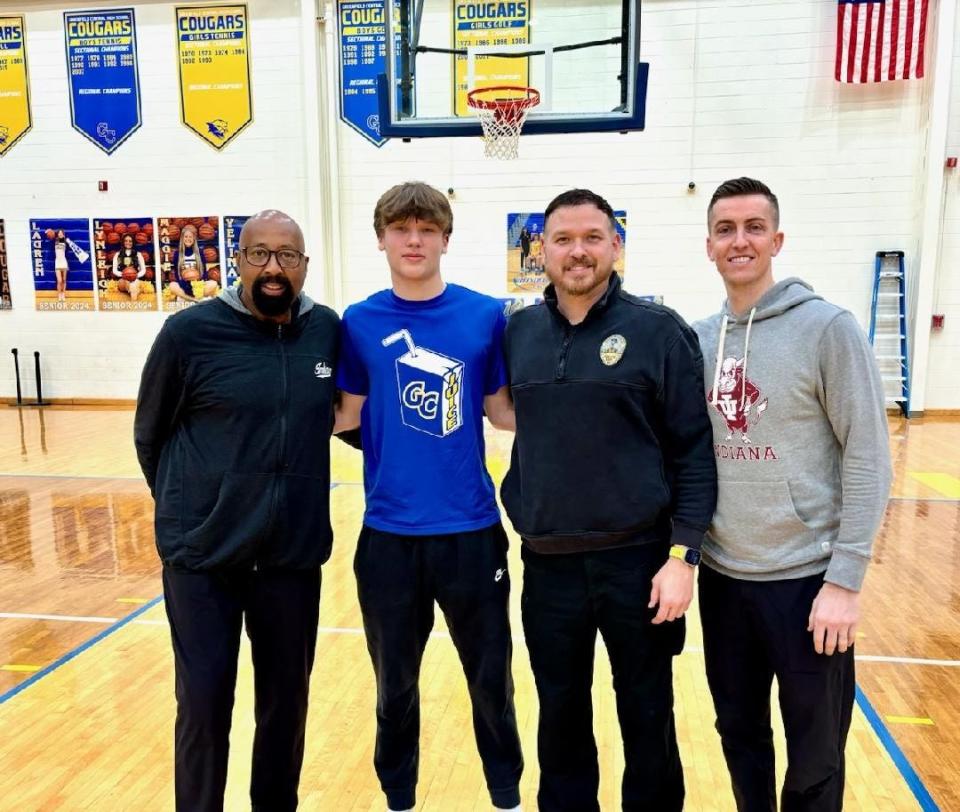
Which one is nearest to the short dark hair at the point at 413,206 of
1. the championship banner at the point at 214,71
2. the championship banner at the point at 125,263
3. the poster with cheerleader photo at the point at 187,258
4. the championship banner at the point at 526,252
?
the championship banner at the point at 526,252

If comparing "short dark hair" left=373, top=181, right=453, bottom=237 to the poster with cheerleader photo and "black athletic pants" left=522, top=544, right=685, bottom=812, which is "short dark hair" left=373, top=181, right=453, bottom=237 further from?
the poster with cheerleader photo

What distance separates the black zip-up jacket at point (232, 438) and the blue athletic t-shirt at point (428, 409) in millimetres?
198

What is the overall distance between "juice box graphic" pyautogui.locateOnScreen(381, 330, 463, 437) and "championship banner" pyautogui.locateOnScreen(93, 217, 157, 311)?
10637mm

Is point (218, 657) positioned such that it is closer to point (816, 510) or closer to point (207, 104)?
point (816, 510)

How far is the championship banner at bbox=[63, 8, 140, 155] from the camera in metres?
11.0

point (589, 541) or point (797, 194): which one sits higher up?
point (797, 194)

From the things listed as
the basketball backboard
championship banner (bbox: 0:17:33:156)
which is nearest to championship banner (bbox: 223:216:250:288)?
the basketball backboard

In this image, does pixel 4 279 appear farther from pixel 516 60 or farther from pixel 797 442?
pixel 797 442

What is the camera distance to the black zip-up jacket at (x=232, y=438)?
2035 millimetres

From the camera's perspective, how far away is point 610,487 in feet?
6.33

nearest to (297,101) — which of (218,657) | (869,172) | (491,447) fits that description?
(491,447)

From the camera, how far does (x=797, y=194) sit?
10133mm

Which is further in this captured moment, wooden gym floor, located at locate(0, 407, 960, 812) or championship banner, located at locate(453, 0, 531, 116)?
championship banner, located at locate(453, 0, 531, 116)

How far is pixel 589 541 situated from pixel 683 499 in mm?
270
